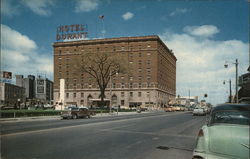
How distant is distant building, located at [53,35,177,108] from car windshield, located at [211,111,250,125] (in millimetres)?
77362

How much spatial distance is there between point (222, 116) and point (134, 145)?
436 cm

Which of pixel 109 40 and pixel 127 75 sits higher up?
pixel 109 40

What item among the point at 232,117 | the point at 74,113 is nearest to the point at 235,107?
the point at 232,117

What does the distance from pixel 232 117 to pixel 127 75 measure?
83.2 metres

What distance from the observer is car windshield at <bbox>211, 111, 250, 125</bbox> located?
16.4ft

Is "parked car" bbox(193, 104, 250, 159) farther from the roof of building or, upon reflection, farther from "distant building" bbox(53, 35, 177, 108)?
the roof of building

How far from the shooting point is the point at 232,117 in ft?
18.1

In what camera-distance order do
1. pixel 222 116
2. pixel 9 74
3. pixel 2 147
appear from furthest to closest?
pixel 9 74 → pixel 2 147 → pixel 222 116

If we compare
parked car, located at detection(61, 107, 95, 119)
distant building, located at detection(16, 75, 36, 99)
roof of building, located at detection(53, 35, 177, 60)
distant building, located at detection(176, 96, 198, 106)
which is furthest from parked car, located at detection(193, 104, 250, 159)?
distant building, located at detection(16, 75, 36, 99)

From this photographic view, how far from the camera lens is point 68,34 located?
288ft

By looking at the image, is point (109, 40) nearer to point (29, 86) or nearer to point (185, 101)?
point (185, 101)

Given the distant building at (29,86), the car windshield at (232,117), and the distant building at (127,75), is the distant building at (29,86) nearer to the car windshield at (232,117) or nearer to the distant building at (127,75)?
the distant building at (127,75)

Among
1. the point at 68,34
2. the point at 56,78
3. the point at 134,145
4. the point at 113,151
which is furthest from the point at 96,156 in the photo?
the point at 56,78

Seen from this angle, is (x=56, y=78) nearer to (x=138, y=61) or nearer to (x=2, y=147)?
(x=138, y=61)
